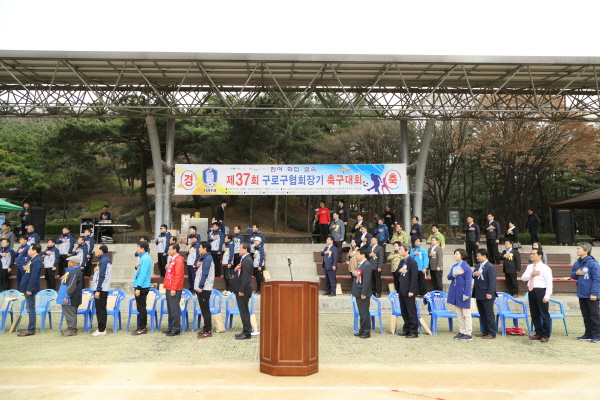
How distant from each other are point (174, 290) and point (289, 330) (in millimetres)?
3119

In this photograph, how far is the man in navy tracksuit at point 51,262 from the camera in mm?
10669

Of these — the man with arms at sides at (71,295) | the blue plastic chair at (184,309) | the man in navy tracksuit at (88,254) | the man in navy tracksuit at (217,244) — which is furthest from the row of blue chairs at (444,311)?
the man in navy tracksuit at (88,254)

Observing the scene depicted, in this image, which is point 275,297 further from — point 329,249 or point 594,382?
point 329,249

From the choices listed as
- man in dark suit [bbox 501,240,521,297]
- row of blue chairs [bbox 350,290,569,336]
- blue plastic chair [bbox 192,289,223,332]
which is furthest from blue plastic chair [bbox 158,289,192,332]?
man in dark suit [bbox 501,240,521,297]

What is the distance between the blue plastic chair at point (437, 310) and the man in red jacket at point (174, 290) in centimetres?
445

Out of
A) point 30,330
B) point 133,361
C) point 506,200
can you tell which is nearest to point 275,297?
point 133,361

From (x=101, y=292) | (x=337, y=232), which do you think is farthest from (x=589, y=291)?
(x=101, y=292)

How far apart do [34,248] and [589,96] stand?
17647 mm

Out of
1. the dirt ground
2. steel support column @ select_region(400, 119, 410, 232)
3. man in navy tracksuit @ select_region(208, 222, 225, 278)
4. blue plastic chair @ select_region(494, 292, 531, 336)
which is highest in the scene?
steel support column @ select_region(400, 119, 410, 232)

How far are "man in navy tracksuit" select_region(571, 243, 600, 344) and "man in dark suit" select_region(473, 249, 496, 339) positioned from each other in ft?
4.98

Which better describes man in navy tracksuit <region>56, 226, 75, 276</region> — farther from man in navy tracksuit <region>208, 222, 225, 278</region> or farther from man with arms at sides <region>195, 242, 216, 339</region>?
man with arms at sides <region>195, 242, 216, 339</region>

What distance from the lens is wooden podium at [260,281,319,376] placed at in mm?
5234

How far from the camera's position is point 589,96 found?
52.4ft

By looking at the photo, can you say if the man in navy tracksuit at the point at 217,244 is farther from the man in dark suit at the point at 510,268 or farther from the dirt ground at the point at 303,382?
the man in dark suit at the point at 510,268
